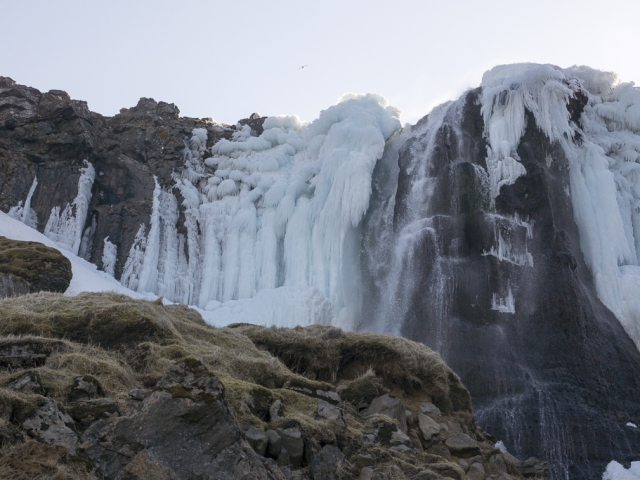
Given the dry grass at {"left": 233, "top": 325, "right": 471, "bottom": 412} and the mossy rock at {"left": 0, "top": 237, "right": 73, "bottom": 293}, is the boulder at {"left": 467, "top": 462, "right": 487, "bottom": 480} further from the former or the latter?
the mossy rock at {"left": 0, "top": 237, "right": 73, "bottom": 293}

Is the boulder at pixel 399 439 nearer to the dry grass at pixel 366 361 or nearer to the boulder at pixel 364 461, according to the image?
the boulder at pixel 364 461

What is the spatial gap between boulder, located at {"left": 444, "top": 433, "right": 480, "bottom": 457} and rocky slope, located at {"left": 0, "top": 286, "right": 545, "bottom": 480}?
0.02m

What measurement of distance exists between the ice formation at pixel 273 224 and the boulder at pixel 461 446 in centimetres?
1590

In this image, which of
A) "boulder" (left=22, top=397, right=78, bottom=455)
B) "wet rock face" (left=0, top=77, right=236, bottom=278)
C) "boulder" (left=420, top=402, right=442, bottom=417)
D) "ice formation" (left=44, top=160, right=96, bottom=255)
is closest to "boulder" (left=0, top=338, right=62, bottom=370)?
"boulder" (left=22, top=397, right=78, bottom=455)

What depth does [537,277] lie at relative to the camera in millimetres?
25359

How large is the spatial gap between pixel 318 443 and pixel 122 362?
3.23m

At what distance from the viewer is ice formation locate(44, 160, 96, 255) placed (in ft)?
104

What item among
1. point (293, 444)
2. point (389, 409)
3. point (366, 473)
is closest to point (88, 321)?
point (293, 444)

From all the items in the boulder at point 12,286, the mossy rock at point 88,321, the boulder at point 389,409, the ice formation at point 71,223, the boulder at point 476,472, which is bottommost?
the boulder at point 476,472

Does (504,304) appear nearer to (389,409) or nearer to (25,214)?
(389,409)

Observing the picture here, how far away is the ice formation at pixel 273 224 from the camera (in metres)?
29.8

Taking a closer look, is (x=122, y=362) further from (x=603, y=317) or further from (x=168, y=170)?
(x=168, y=170)

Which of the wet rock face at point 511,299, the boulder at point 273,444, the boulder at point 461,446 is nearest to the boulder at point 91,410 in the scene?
the boulder at point 273,444

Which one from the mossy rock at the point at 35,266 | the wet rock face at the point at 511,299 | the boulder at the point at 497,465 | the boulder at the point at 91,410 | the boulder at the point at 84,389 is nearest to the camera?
the boulder at the point at 91,410
